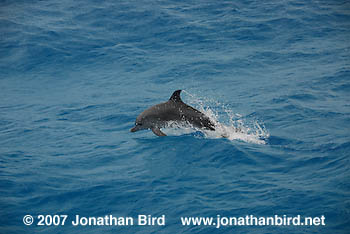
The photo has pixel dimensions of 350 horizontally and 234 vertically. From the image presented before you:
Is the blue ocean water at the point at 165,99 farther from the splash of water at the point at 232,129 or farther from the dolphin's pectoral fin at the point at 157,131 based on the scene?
the dolphin's pectoral fin at the point at 157,131

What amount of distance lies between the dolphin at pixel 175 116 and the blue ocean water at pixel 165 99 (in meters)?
0.46

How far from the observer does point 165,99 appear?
16.5 m

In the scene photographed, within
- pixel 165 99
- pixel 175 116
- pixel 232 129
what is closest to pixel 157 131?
pixel 175 116

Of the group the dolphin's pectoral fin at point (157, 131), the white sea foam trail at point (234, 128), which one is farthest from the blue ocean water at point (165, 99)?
the dolphin's pectoral fin at point (157, 131)

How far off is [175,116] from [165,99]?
414 cm

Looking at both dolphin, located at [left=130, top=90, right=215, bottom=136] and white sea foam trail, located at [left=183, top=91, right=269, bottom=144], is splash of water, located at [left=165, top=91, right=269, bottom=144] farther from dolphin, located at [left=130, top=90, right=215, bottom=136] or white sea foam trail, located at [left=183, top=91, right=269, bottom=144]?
dolphin, located at [left=130, top=90, right=215, bottom=136]

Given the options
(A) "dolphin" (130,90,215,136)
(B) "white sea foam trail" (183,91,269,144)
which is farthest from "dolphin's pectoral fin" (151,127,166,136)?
(B) "white sea foam trail" (183,91,269,144)

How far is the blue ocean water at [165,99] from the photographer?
30.8 feet

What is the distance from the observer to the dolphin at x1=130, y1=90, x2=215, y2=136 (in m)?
12.3

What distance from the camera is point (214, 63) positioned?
19750mm

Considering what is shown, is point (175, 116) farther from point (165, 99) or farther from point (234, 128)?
point (165, 99)

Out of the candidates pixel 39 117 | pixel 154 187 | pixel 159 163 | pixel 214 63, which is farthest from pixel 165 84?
pixel 154 187

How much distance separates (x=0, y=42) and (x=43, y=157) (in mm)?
13933

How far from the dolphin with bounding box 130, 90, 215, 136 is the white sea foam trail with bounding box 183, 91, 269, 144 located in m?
0.29
